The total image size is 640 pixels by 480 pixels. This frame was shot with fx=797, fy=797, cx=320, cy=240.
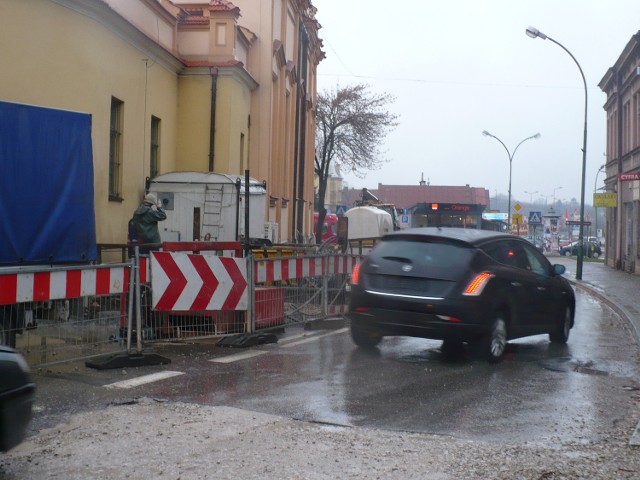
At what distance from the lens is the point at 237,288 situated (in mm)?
10883

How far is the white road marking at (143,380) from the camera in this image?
789 cm

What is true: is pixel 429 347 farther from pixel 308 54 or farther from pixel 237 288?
pixel 308 54

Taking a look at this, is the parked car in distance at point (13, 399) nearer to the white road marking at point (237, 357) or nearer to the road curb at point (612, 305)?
the white road marking at point (237, 357)

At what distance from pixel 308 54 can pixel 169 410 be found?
3287 centimetres

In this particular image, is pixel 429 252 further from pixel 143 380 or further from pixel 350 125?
pixel 350 125

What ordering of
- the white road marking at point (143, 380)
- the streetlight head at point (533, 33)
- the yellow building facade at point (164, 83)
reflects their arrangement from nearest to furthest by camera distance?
the white road marking at point (143, 380) < the yellow building facade at point (164, 83) < the streetlight head at point (533, 33)

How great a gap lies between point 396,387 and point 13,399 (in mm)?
4267

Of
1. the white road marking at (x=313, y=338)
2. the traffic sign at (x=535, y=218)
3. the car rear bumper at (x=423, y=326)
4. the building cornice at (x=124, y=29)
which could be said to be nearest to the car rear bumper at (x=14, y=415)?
the car rear bumper at (x=423, y=326)

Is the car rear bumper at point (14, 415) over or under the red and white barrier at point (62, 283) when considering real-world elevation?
under

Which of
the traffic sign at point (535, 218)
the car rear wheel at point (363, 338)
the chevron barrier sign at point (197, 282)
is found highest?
the traffic sign at point (535, 218)

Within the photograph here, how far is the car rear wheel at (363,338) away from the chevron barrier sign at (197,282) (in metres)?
1.61

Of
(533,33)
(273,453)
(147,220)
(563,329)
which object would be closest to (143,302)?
(147,220)

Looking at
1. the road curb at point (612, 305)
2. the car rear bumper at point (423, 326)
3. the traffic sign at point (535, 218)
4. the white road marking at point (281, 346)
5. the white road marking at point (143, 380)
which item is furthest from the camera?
the traffic sign at point (535, 218)

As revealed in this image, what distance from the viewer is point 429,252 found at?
9734mm
